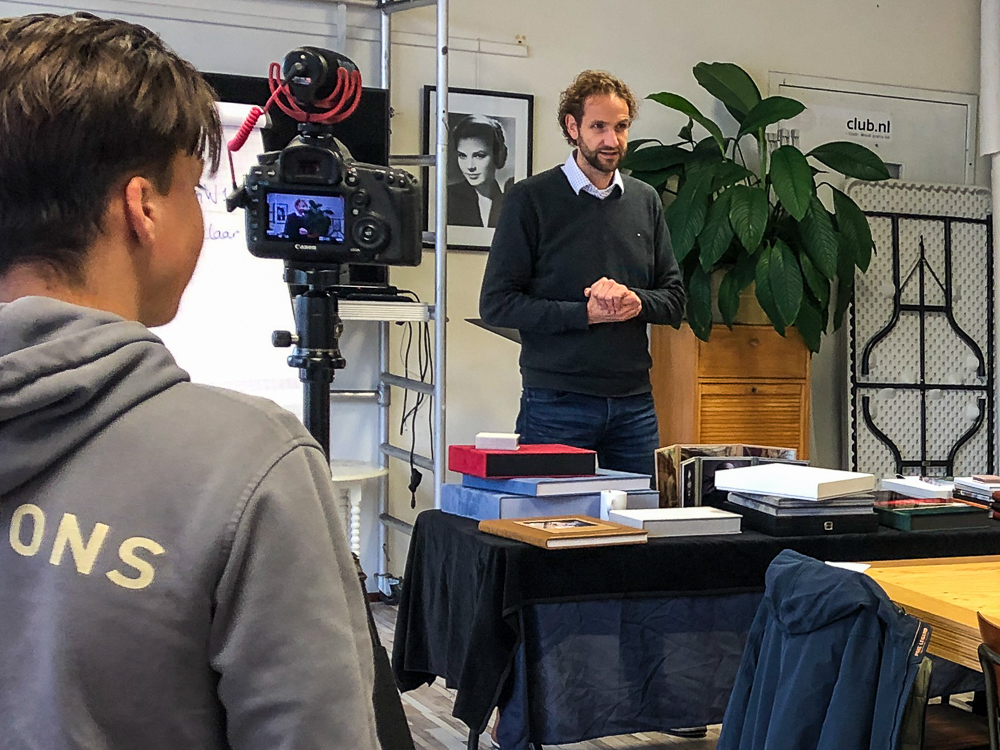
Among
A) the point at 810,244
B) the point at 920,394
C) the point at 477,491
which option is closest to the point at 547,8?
the point at 810,244

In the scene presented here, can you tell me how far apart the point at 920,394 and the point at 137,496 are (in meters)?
4.23

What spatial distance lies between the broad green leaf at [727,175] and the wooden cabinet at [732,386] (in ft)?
1.68

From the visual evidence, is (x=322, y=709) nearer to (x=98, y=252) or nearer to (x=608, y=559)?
(x=98, y=252)

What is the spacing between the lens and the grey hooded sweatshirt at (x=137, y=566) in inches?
23.8

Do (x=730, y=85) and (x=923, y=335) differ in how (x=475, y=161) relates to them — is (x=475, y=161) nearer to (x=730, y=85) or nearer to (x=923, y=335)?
(x=730, y=85)

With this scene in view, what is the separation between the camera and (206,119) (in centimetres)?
70

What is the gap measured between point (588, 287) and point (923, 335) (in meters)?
2.40

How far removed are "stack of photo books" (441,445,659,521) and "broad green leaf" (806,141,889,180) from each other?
2484mm

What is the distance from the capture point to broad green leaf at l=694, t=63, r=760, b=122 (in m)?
4.03

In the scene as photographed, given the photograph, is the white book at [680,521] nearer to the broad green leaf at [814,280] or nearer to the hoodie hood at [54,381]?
the hoodie hood at [54,381]

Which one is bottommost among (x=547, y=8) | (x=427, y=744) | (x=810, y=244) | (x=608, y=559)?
(x=427, y=744)

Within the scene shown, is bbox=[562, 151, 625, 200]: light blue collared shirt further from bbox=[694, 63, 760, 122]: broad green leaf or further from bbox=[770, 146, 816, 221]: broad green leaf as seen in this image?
bbox=[694, 63, 760, 122]: broad green leaf

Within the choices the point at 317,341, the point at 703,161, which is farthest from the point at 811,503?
the point at 703,161

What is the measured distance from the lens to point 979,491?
2.16 meters
